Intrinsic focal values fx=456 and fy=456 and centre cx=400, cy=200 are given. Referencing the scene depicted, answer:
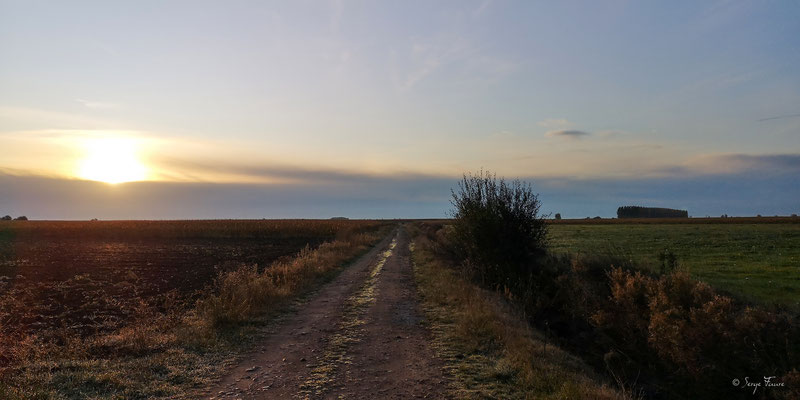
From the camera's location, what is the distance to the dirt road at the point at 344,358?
22.4 feet

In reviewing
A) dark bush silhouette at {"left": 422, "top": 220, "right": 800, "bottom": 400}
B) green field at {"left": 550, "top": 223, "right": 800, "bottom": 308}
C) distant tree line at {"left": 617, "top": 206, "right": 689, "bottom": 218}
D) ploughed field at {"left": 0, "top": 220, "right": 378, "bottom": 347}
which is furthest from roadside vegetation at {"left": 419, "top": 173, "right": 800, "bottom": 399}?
distant tree line at {"left": 617, "top": 206, "right": 689, "bottom": 218}

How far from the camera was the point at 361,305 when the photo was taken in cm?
1397

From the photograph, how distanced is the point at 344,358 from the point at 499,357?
2.92m

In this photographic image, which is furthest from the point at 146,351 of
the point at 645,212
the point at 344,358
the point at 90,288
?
the point at 645,212

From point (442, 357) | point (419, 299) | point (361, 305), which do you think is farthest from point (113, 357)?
point (419, 299)

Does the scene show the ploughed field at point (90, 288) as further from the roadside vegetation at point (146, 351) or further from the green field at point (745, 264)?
the green field at point (745, 264)

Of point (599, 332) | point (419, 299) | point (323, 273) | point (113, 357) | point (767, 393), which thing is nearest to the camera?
point (113, 357)

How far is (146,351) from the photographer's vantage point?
8742 millimetres

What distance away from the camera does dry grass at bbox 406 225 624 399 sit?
6.85m

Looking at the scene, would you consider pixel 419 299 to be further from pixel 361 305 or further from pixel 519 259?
pixel 519 259

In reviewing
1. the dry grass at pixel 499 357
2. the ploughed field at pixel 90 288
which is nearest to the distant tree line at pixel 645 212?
the ploughed field at pixel 90 288

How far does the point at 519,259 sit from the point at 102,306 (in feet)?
46.8

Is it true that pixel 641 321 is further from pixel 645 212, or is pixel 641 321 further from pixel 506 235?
pixel 645 212
